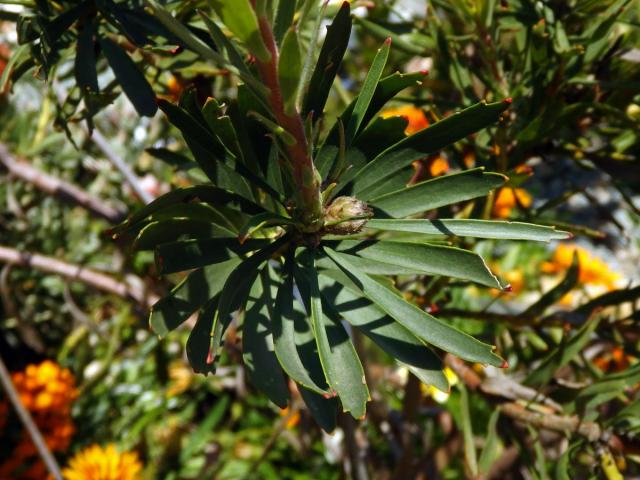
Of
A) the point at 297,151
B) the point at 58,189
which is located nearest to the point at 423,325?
the point at 297,151

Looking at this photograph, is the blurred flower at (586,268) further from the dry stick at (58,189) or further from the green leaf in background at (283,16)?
the green leaf in background at (283,16)

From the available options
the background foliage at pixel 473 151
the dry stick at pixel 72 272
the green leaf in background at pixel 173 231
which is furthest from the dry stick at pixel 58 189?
the green leaf in background at pixel 173 231

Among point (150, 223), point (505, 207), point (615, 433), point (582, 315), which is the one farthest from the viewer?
point (505, 207)

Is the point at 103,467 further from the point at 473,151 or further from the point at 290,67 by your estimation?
the point at 290,67

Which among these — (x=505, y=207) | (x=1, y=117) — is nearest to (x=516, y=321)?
(x=505, y=207)

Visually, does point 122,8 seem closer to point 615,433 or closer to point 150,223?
point 150,223

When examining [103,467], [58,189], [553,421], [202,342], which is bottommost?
[103,467]
